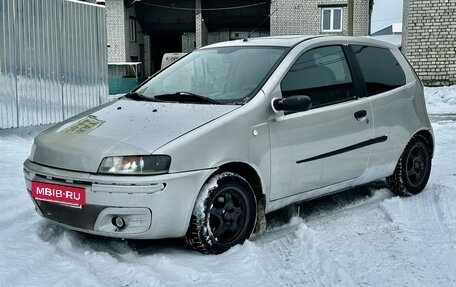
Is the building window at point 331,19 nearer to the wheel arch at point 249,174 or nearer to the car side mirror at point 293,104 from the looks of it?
the car side mirror at point 293,104

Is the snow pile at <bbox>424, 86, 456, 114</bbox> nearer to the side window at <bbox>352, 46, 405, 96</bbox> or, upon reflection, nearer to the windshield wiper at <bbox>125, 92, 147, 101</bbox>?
the side window at <bbox>352, 46, 405, 96</bbox>

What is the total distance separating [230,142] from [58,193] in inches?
48.1

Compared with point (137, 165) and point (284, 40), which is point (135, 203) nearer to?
point (137, 165)

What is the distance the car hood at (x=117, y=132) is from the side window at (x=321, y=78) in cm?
72

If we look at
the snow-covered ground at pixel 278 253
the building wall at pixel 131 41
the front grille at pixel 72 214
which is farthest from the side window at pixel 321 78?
the building wall at pixel 131 41

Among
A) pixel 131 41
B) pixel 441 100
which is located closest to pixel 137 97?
pixel 441 100

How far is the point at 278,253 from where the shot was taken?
3912 mm

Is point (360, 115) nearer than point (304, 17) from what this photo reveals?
Yes

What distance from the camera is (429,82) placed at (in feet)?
67.6

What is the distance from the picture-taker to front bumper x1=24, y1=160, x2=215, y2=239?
347cm

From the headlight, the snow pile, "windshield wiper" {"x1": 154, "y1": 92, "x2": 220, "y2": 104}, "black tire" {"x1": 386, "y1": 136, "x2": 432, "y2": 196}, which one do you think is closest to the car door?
"windshield wiper" {"x1": 154, "y1": 92, "x2": 220, "y2": 104}

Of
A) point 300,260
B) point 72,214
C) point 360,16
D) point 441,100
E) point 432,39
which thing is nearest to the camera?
point 72,214

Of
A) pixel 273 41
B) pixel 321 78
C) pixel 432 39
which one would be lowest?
pixel 321 78

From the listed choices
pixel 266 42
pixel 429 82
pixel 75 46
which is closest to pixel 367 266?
pixel 266 42
